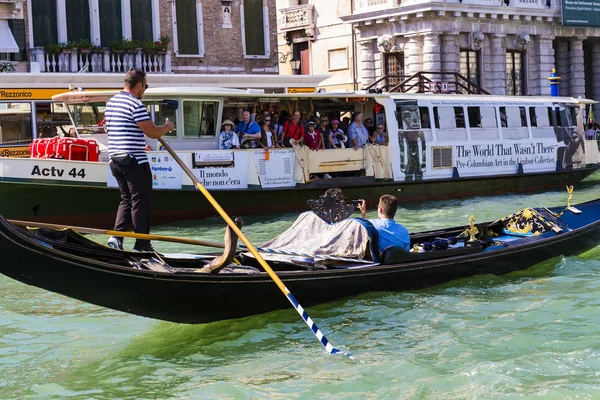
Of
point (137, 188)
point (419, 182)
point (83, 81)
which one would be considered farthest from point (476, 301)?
point (83, 81)

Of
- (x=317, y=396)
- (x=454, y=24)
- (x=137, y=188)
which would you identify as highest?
(x=454, y=24)

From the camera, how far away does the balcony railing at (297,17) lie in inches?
1252

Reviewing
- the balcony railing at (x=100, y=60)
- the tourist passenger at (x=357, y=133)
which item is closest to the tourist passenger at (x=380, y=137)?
the tourist passenger at (x=357, y=133)

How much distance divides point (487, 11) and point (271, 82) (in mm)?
12403

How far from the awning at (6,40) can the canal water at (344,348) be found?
1162cm

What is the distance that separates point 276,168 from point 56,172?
11.4 feet

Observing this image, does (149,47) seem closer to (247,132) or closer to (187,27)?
(187,27)

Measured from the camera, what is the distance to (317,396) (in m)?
5.99

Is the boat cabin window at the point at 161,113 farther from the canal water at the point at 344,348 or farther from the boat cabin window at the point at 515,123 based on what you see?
the boat cabin window at the point at 515,123

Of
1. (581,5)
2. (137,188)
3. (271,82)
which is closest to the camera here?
(137,188)

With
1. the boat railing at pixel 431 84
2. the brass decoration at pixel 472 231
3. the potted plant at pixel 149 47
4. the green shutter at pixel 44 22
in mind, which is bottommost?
the brass decoration at pixel 472 231

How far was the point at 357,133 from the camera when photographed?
16312 mm

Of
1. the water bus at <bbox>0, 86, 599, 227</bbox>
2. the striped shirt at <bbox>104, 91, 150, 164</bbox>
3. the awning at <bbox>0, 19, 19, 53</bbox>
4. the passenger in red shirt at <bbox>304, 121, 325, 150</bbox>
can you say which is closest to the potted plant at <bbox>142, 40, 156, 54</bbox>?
the awning at <bbox>0, 19, 19, 53</bbox>

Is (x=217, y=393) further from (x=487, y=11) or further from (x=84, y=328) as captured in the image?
(x=487, y=11)
